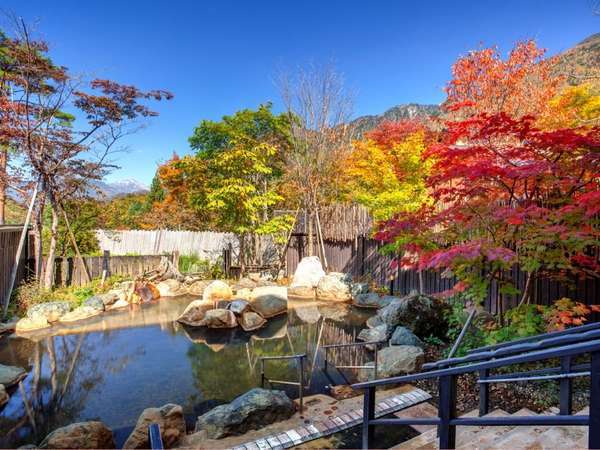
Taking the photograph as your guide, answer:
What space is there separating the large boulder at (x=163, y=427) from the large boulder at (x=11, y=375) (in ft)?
10.0

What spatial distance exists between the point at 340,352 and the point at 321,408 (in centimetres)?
235

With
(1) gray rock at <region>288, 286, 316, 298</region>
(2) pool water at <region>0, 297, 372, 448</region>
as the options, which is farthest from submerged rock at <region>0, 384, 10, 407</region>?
(1) gray rock at <region>288, 286, 316, 298</region>

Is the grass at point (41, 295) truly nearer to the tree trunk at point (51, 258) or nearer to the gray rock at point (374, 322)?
the tree trunk at point (51, 258)

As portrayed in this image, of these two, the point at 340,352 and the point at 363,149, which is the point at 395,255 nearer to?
the point at 340,352

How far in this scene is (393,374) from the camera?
16.7 feet

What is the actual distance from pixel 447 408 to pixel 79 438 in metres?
3.90

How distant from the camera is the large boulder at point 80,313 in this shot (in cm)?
888

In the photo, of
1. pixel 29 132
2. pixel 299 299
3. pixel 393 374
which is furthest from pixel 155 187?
pixel 393 374

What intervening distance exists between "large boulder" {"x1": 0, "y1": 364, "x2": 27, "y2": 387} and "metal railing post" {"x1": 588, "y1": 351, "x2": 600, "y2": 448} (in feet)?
23.6

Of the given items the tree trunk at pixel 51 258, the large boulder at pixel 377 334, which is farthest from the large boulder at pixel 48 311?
the large boulder at pixel 377 334

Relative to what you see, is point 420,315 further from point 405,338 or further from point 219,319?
point 219,319

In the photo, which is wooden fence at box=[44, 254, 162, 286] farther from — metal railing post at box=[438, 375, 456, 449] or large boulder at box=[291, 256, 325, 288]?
metal railing post at box=[438, 375, 456, 449]

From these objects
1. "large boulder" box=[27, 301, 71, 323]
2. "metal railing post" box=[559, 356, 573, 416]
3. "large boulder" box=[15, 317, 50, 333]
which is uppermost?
"metal railing post" box=[559, 356, 573, 416]

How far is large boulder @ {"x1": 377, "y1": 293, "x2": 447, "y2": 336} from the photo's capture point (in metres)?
6.76
